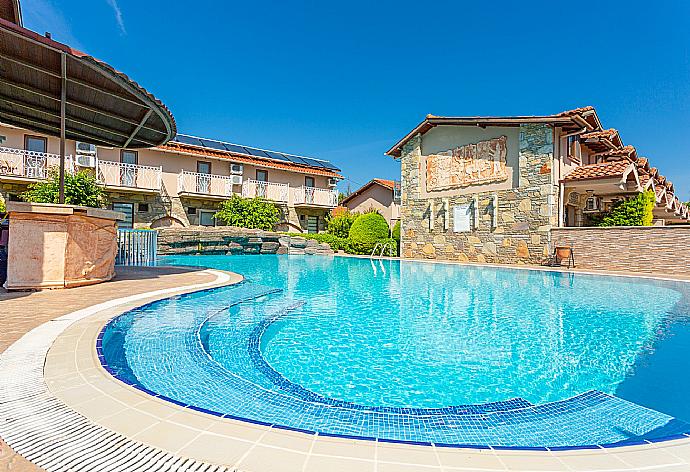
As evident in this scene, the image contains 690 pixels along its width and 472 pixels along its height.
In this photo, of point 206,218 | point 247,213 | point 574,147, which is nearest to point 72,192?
point 247,213

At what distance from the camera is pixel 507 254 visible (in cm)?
1584

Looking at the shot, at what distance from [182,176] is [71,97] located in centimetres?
1430

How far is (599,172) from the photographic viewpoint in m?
14.2

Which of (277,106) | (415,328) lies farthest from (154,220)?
(415,328)

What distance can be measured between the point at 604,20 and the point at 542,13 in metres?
2.68

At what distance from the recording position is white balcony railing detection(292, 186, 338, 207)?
25.5 m

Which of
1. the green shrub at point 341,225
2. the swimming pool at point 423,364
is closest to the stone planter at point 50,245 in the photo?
the swimming pool at point 423,364

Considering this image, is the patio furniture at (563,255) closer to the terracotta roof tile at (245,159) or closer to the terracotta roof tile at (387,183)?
the terracotta roof tile at (387,183)

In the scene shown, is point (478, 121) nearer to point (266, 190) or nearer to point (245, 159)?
point (266, 190)

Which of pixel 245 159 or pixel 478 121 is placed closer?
pixel 478 121

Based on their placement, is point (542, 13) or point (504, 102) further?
point (504, 102)

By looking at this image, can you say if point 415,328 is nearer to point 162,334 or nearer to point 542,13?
point 162,334

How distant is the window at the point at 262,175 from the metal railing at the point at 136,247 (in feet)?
33.7

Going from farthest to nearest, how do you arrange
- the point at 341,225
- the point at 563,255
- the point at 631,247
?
1. the point at 341,225
2. the point at 563,255
3. the point at 631,247
